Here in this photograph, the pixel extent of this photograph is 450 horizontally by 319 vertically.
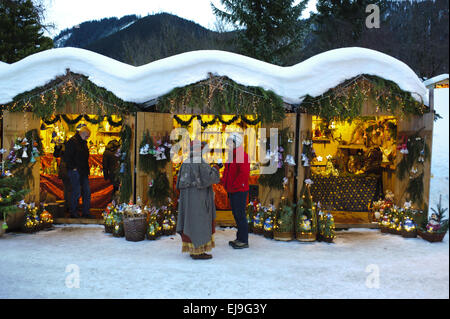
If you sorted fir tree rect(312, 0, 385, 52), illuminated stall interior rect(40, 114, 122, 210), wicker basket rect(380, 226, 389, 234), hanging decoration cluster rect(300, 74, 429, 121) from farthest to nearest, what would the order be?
fir tree rect(312, 0, 385, 52), illuminated stall interior rect(40, 114, 122, 210), wicker basket rect(380, 226, 389, 234), hanging decoration cluster rect(300, 74, 429, 121)

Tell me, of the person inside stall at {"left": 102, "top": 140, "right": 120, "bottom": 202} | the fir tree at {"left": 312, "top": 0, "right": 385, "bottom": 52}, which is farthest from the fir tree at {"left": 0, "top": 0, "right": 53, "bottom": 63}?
the fir tree at {"left": 312, "top": 0, "right": 385, "bottom": 52}

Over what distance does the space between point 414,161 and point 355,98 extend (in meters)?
1.85

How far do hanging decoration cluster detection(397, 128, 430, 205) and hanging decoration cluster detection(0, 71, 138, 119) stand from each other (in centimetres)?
557

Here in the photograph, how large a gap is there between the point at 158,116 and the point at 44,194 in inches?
148

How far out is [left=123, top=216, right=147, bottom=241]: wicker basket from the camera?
23.5ft

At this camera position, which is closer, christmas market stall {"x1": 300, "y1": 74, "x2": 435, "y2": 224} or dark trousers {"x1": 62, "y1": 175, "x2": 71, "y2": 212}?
christmas market stall {"x1": 300, "y1": 74, "x2": 435, "y2": 224}

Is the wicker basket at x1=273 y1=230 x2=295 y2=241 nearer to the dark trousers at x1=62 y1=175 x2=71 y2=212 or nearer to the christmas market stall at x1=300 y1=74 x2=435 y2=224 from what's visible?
the christmas market stall at x1=300 y1=74 x2=435 y2=224

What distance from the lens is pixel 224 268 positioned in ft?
18.6

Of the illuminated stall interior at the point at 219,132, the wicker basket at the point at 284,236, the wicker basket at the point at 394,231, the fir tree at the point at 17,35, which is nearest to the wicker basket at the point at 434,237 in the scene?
the wicker basket at the point at 394,231

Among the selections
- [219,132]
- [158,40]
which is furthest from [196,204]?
[158,40]

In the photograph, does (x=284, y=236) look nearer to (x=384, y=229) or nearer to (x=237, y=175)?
(x=237, y=175)

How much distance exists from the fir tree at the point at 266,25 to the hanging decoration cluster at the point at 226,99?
1412 centimetres

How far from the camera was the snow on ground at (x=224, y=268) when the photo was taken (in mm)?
4809
